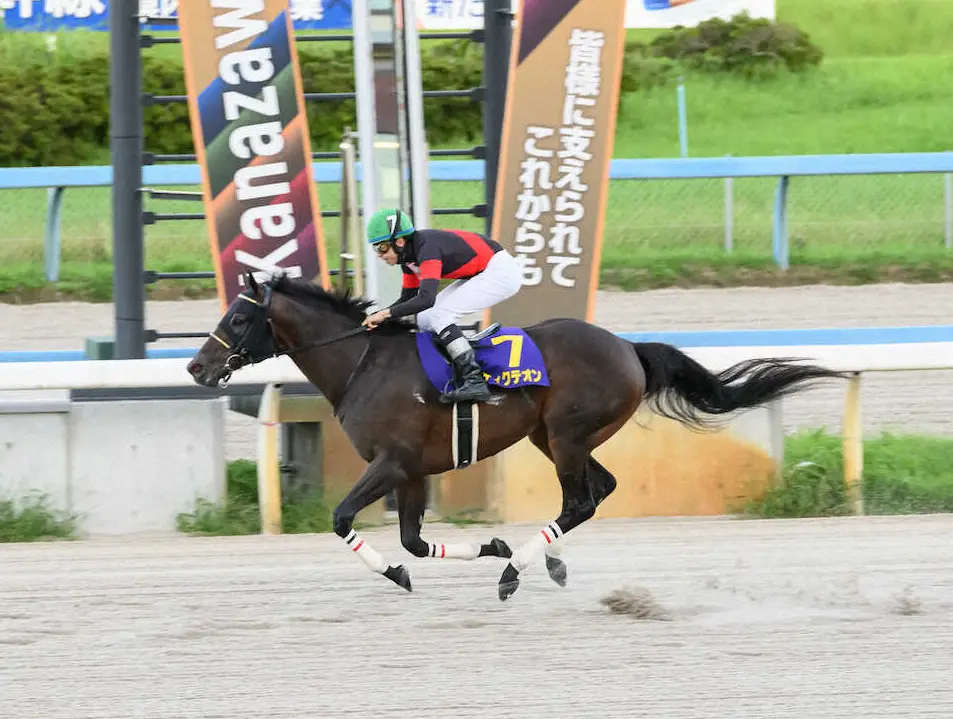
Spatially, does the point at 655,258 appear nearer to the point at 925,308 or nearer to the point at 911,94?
the point at 925,308

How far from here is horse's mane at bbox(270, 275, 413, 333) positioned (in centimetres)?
659

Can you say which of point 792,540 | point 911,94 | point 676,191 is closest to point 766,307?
point 676,191

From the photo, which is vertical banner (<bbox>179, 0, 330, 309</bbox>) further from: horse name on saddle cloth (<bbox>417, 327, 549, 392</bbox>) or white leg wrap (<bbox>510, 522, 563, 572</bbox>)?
white leg wrap (<bbox>510, 522, 563, 572</bbox>)

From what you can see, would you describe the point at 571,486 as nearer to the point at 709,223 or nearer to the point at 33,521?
the point at 33,521

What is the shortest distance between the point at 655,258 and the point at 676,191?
0.91 m

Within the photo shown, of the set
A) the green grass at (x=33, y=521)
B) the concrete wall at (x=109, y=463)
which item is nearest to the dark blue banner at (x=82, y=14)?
the concrete wall at (x=109, y=463)

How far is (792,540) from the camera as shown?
23.4 ft

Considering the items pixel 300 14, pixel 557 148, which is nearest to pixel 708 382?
pixel 557 148

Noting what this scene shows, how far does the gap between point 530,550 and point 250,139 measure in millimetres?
2757

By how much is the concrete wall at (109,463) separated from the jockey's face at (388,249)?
1.82 metres

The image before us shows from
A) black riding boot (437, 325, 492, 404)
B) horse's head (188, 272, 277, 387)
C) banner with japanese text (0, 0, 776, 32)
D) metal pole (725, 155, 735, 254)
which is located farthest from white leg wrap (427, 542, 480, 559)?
banner with japanese text (0, 0, 776, 32)

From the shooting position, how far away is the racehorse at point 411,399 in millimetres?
6352

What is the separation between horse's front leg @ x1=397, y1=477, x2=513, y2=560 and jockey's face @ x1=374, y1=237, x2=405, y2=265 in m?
0.87

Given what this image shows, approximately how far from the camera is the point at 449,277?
666 centimetres
